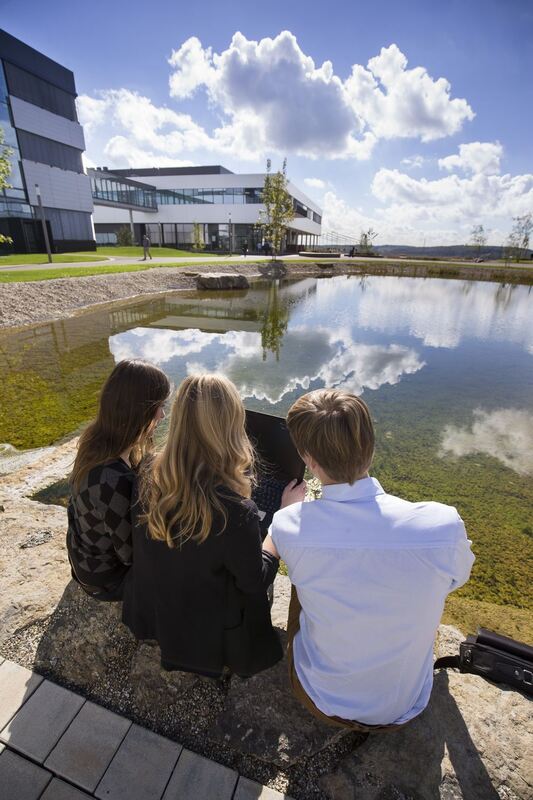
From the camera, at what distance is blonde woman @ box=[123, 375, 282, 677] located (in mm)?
1409

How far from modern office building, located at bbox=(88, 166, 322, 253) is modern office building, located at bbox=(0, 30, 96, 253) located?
12.9m

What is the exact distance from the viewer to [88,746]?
63.0 inches

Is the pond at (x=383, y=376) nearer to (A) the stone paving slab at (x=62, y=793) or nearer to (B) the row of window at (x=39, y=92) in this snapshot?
(A) the stone paving slab at (x=62, y=793)

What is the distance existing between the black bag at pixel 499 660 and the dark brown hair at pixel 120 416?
175 centimetres

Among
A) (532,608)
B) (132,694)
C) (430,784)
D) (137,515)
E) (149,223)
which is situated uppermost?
(149,223)

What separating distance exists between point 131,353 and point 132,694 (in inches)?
317

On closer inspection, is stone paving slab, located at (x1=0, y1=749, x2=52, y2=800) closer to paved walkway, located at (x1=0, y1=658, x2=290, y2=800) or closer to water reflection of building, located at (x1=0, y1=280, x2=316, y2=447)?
paved walkway, located at (x1=0, y1=658, x2=290, y2=800)

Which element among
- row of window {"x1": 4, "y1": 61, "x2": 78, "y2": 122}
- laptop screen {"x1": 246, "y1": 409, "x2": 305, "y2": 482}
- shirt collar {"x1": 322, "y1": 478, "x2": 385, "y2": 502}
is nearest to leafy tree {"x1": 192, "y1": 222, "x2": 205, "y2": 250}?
row of window {"x1": 4, "y1": 61, "x2": 78, "y2": 122}

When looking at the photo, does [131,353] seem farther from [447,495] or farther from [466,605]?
[466,605]

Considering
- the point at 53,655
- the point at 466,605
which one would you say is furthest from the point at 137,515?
the point at 466,605

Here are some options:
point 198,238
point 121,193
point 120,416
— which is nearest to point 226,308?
point 120,416

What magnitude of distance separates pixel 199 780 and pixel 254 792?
0.22 metres

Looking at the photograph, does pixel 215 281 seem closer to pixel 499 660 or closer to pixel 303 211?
pixel 499 660

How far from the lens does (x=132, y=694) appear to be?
72.4 inches
